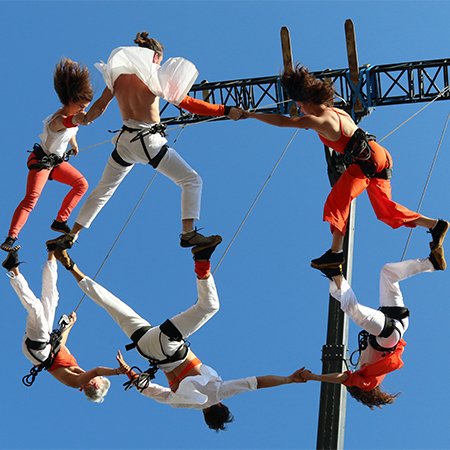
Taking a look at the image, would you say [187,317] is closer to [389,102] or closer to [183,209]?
[183,209]

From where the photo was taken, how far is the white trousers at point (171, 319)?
5754mm

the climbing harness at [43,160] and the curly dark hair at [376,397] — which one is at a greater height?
the climbing harness at [43,160]

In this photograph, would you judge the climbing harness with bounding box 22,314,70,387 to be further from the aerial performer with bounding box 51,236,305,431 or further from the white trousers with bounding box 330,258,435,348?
the white trousers with bounding box 330,258,435,348

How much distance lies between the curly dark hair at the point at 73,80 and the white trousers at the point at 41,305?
145 centimetres

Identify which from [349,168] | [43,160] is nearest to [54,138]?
[43,160]

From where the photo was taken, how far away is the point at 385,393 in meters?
5.91

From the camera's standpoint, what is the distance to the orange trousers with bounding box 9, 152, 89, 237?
6527mm

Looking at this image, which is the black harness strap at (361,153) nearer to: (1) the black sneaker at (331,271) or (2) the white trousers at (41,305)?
(1) the black sneaker at (331,271)

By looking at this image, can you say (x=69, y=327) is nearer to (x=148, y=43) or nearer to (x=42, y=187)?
(x=42, y=187)

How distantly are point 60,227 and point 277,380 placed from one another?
87.2 inches

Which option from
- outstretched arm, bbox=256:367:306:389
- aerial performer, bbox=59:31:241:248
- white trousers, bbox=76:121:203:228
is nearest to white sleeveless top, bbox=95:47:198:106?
aerial performer, bbox=59:31:241:248

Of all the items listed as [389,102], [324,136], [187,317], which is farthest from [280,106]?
[187,317]

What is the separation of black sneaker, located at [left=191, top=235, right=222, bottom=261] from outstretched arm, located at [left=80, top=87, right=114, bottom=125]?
4.20ft

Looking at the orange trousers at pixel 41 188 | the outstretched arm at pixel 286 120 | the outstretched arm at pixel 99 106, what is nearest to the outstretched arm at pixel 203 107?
the outstretched arm at pixel 286 120
